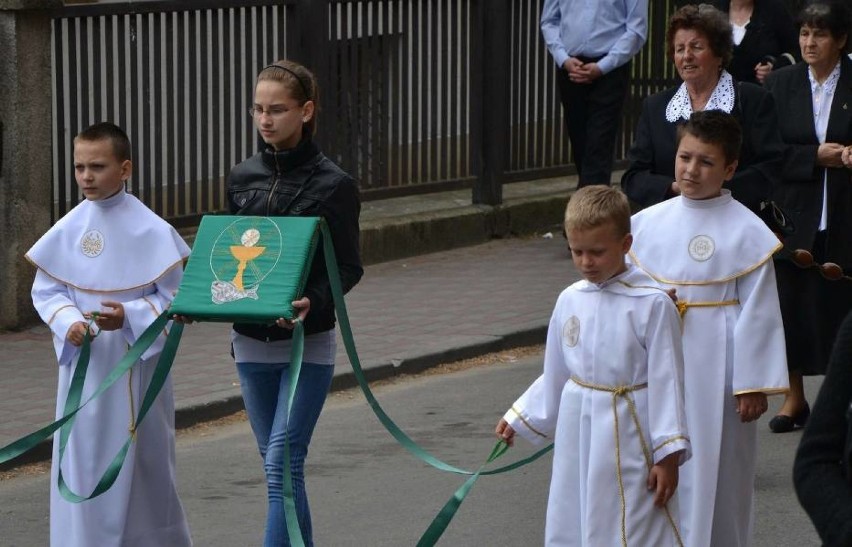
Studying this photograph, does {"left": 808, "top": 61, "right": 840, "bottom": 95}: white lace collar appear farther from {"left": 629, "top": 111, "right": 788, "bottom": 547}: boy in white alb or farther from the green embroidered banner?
the green embroidered banner

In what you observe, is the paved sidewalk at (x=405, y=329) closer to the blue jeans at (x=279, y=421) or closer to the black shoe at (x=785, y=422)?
the black shoe at (x=785, y=422)

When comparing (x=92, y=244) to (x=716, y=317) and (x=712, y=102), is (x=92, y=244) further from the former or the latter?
(x=712, y=102)

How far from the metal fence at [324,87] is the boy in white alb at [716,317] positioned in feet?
18.5

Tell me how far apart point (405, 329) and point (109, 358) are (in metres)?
4.71

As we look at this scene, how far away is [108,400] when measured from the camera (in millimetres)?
5699

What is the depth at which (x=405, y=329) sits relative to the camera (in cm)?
1031

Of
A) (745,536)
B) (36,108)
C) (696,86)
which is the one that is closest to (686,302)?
(745,536)

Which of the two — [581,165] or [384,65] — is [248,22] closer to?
[384,65]

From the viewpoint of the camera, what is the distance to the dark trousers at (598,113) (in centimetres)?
1226

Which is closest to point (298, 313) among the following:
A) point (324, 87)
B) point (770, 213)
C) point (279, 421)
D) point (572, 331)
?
point (279, 421)

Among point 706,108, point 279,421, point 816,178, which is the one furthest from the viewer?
point 816,178

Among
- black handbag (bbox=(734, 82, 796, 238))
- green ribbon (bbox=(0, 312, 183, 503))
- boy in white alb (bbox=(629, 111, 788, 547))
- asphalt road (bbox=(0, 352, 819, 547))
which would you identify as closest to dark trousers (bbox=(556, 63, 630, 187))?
asphalt road (bbox=(0, 352, 819, 547))

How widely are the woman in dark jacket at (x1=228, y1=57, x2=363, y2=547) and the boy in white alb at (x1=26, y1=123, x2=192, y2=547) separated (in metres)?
0.38

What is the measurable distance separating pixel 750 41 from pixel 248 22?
3.50 metres
